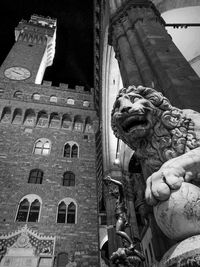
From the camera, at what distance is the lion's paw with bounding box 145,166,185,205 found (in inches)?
51.1

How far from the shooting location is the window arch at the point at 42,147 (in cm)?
1411

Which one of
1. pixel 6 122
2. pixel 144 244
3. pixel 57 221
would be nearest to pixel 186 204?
pixel 144 244

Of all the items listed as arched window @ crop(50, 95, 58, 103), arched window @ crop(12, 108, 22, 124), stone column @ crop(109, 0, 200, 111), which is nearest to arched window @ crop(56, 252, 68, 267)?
stone column @ crop(109, 0, 200, 111)

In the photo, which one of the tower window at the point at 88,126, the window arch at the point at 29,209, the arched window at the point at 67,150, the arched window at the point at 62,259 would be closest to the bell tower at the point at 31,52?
the tower window at the point at 88,126

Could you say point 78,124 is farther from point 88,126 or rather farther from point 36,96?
point 36,96

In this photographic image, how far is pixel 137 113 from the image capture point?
188cm

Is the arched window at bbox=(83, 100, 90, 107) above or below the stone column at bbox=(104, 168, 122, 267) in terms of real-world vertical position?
above

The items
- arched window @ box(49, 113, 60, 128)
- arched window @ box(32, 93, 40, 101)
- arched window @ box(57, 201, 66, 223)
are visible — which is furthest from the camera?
arched window @ box(32, 93, 40, 101)

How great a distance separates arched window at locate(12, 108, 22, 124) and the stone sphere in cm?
1554

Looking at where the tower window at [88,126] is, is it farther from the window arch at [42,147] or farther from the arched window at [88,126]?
the window arch at [42,147]

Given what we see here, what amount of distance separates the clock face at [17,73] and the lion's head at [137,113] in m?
19.0

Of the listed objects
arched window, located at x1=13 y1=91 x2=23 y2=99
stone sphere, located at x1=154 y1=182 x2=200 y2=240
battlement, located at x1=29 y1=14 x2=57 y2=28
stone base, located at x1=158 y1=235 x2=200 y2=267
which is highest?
battlement, located at x1=29 y1=14 x2=57 y2=28

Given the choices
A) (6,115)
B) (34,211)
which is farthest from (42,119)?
(34,211)

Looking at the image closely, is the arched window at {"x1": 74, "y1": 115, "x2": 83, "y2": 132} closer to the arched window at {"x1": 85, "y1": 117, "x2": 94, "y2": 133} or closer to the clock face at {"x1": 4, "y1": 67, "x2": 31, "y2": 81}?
the arched window at {"x1": 85, "y1": 117, "x2": 94, "y2": 133}
